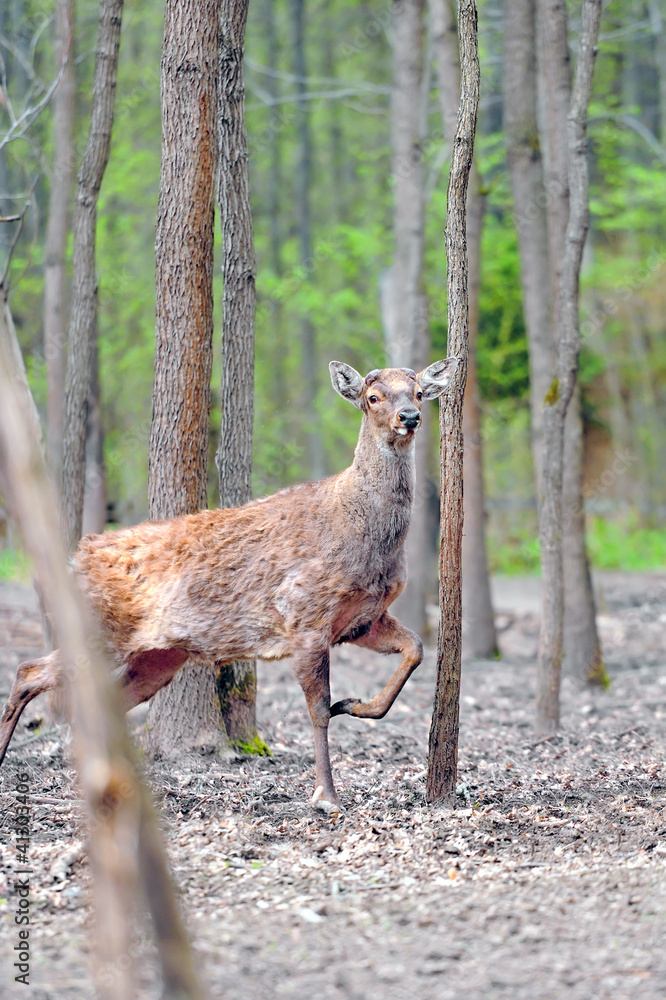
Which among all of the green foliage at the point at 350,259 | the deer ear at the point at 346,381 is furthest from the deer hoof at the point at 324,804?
the green foliage at the point at 350,259

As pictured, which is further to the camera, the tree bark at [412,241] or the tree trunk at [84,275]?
the tree bark at [412,241]

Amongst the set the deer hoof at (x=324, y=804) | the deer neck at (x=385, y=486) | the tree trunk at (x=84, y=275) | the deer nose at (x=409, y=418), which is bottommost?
the deer hoof at (x=324, y=804)

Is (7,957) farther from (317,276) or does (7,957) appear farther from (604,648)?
(317,276)

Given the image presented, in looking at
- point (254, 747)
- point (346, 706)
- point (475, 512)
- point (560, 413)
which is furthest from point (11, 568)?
point (346, 706)

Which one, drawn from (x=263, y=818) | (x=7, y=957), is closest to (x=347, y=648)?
(x=263, y=818)

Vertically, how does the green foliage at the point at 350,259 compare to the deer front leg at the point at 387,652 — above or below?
above

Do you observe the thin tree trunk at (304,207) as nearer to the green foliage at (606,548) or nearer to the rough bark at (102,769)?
the green foliage at (606,548)

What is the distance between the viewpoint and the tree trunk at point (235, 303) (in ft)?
24.1

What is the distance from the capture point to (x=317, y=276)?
26.4 metres

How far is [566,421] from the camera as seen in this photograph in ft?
34.4

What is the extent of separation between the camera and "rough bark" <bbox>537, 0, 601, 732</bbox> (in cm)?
830

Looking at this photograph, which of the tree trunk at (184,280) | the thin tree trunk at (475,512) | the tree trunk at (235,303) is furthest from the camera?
the thin tree trunk at (475,512)

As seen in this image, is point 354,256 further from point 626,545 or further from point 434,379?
point 434,379

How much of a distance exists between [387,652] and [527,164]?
7098 millimetres
